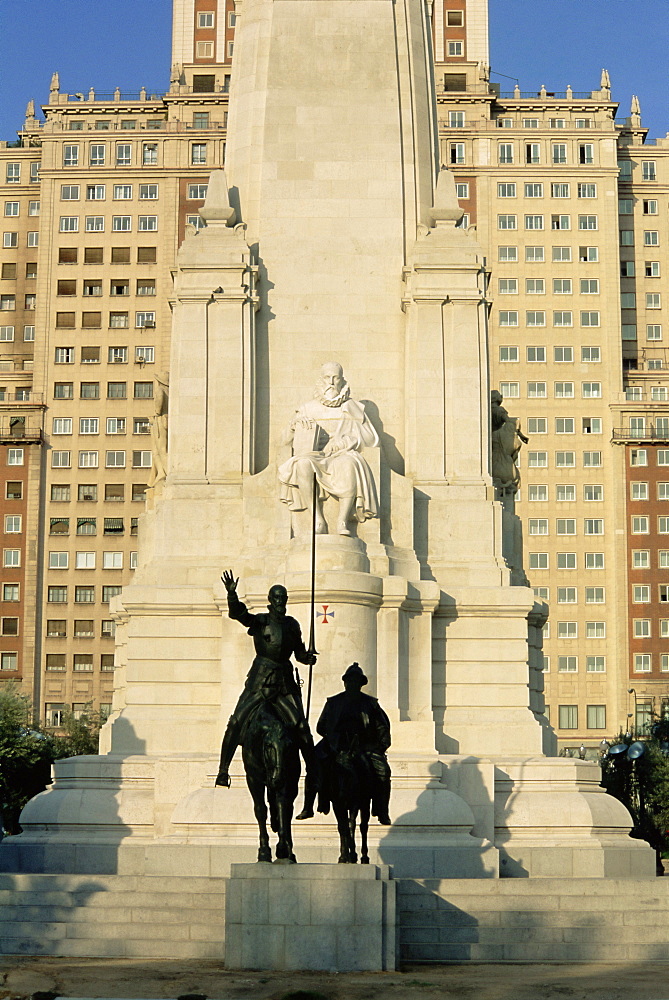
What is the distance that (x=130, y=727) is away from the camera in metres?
32.0

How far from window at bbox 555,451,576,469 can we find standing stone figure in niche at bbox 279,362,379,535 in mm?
71595

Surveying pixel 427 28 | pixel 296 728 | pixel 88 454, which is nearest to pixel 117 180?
pixel 88 454

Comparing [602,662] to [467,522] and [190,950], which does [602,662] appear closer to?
[467,522]

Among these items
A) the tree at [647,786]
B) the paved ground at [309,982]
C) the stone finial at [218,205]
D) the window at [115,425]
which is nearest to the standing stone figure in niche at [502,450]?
the stone finial at [218,205]

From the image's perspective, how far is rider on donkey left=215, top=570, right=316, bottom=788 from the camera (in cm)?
2242

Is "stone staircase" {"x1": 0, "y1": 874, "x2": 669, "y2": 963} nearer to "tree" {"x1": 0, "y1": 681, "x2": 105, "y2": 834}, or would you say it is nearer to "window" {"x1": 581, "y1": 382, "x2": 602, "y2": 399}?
"tree" {"x1": 0, "y1": 681, "x2": 105, "y2": 834}

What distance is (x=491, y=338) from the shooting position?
10769cm

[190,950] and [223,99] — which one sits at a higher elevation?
[223,99]

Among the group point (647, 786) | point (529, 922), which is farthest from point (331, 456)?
point (647, 786)

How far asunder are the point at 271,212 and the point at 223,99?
263 ft

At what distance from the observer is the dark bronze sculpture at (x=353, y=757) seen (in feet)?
77.3

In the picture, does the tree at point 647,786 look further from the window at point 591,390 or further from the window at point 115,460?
the window at point 115,460

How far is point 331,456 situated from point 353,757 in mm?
9753

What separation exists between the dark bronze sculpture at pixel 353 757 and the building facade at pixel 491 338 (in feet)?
246
